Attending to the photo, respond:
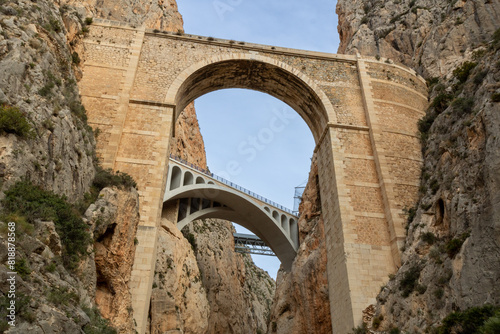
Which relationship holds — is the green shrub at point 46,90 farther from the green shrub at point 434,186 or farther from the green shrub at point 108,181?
the green shrub at point 434,186

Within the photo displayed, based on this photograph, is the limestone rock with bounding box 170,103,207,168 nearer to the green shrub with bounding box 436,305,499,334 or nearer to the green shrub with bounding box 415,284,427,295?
the green shrub with bounding box 415,284,427,295

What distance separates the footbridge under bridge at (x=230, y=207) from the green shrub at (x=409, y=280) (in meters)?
15.3

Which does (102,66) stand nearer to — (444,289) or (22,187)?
(22,187)

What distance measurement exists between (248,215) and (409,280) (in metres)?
18.6

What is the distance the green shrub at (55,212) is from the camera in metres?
7.72

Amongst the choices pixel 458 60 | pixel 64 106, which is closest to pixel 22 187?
pixel 64 106

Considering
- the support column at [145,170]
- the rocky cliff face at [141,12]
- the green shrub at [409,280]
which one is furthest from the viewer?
the rocky cliff face at [141,12]

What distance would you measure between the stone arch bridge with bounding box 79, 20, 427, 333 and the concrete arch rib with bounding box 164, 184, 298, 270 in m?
9.27

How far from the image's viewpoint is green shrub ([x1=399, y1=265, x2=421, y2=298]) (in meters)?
12.0

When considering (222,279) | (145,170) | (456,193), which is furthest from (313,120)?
(222,279)

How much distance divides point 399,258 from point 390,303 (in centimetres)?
Result: 208

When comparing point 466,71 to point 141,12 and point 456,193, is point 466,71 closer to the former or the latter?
point 456,193

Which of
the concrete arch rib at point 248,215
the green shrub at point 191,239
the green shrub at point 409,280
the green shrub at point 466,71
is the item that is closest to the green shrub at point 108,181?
the green shrub at point 409,280

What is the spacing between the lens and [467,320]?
813 centimetres
